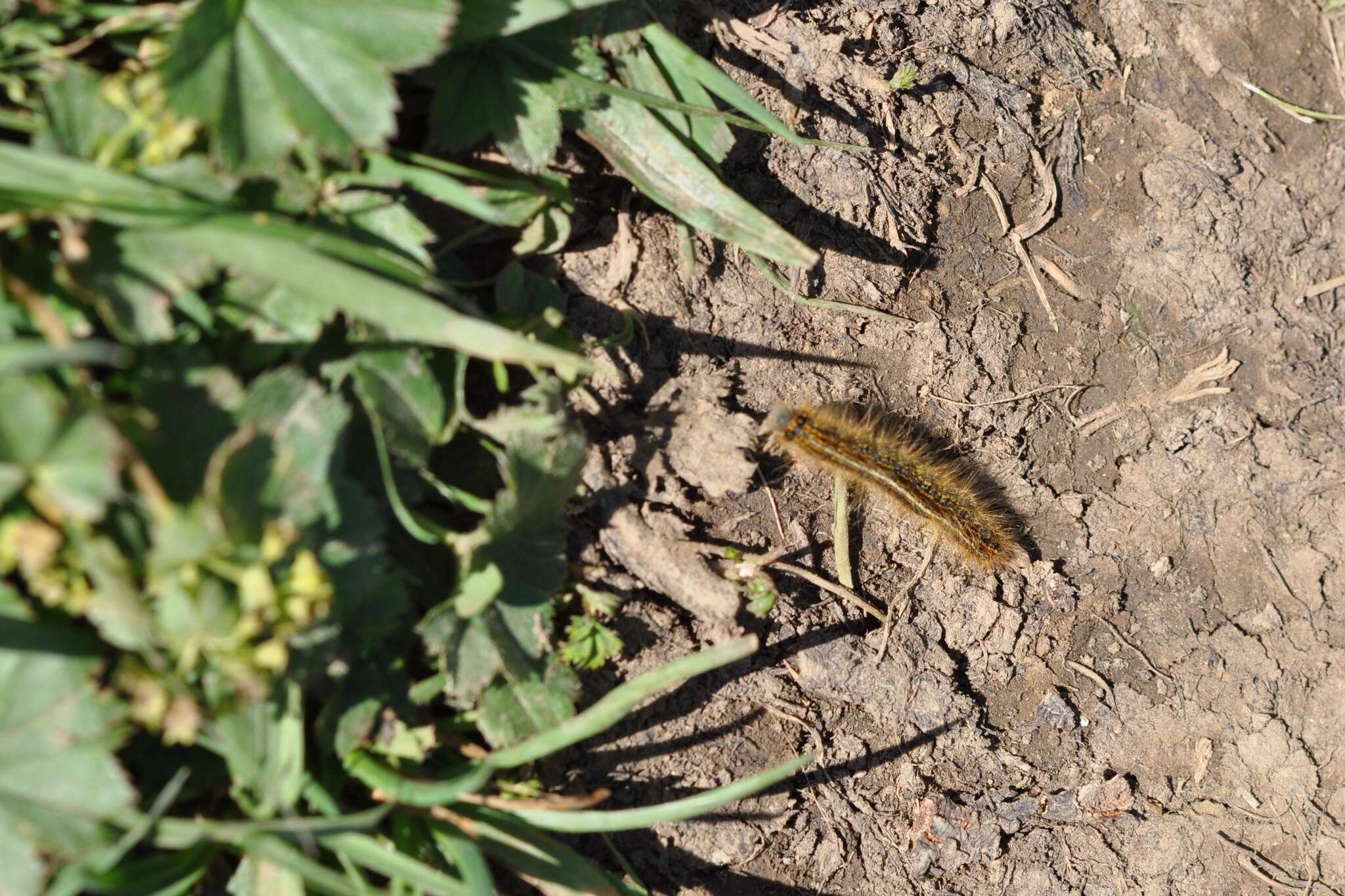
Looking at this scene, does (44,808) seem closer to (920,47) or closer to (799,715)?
(799,715)

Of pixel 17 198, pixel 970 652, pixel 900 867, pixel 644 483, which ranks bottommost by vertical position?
pixel 900 867

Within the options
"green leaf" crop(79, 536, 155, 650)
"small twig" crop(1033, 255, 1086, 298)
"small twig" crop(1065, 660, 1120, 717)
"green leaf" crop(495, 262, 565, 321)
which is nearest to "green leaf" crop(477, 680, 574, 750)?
"green leaf" crop(79, 536, 155, 650)

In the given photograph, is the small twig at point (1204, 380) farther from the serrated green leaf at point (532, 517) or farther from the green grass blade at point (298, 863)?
the green grass blade at point (298, 863)

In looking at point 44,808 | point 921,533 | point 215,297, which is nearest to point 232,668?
point 44,808

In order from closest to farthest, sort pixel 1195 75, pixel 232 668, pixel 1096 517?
pixel 232 668, pixel 1096 517, pixel 1195 75

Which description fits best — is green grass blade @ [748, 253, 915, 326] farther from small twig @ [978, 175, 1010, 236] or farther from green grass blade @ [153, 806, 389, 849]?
green grass blade @ [153, 806, 389, 849]
